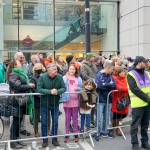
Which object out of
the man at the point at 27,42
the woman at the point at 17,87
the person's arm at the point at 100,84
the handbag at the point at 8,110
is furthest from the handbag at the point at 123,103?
the man at the point at 27,42

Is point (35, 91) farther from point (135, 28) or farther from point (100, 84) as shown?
point (135, 28)

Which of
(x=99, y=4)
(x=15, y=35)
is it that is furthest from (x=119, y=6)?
(x=15, y=35)

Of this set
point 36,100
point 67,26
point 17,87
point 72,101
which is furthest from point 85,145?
point 67,26

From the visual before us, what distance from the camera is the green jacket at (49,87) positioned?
250 inches

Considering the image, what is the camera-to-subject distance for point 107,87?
22.8ft

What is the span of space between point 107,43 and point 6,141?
1361cm

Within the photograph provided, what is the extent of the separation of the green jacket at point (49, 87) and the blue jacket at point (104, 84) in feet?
2.90

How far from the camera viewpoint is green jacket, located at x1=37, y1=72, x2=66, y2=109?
250 inches

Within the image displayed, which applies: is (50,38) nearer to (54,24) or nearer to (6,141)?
(54,24)

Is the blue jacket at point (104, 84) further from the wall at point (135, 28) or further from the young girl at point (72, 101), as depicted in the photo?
the wall at point (135, 28)

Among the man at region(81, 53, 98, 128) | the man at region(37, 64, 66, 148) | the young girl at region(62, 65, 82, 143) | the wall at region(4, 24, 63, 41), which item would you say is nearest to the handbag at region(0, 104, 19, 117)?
the man at region(37, 64, 66, 148)

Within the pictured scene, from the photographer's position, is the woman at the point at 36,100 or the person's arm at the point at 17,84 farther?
the woman at the point at 36,100

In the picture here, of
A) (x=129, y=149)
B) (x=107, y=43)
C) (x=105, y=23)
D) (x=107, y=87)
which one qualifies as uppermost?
(x=105, y=23)

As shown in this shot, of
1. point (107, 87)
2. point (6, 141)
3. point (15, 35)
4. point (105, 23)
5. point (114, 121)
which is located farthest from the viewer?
point (105, 23)
